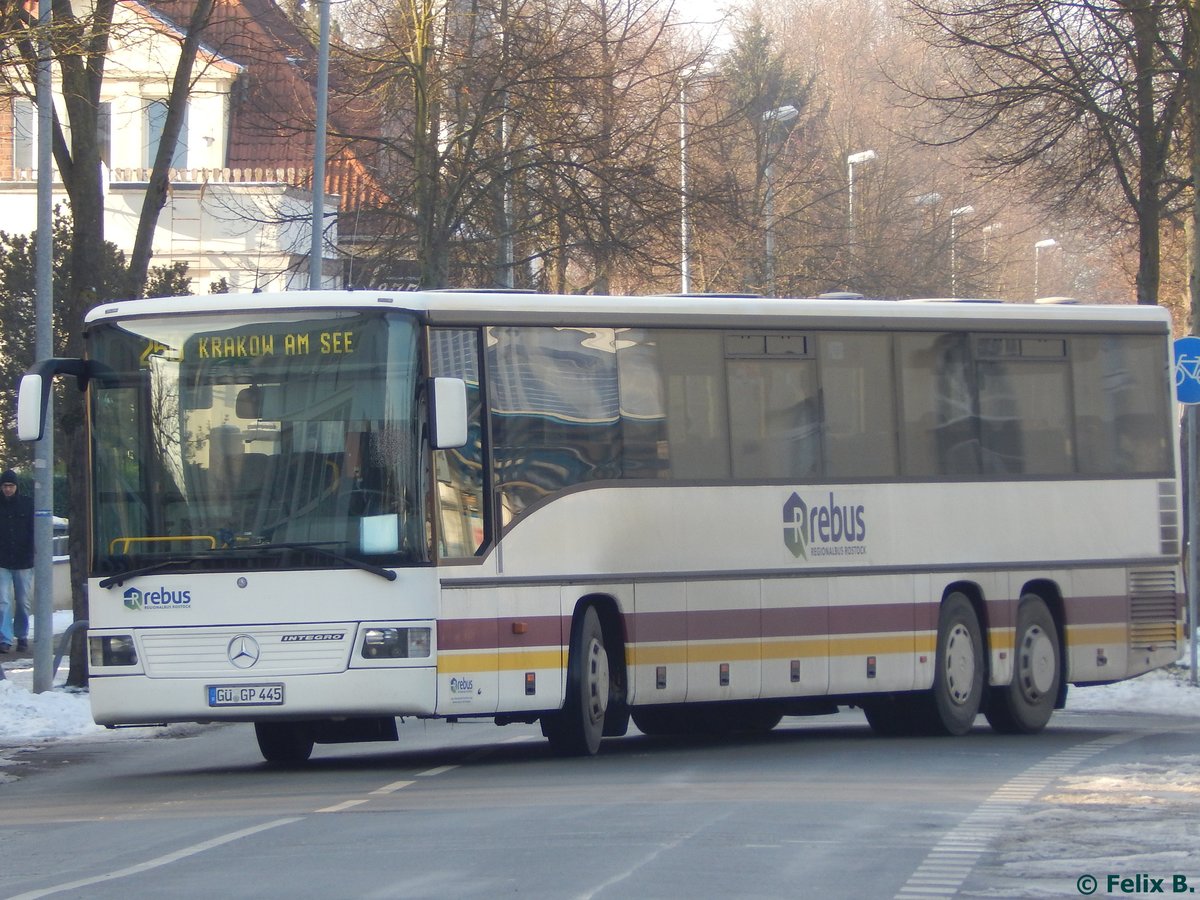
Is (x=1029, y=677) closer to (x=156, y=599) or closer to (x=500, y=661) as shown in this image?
(x=500, y=661)

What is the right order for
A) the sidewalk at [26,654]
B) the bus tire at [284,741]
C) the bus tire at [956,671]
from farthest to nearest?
the sidewalk at [26,654] → the bus tire at [956,671] → the bus tire at [284,741]

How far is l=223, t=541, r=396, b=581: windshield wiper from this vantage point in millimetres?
12703

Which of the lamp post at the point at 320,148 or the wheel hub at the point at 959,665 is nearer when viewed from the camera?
the wheel hub at the point at 959,665

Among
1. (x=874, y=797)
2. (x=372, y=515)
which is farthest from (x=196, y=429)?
(x=874, y=797)

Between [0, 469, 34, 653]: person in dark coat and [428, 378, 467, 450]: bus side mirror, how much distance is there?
12.9m

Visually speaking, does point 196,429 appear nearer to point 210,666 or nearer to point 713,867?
point 210,666

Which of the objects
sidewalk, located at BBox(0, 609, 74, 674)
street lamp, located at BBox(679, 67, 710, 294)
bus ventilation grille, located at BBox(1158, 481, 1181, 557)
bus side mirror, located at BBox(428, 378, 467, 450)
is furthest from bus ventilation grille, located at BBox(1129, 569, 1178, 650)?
street lamp, located at BBox(679, 67, 710, 294)

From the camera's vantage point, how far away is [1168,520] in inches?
687

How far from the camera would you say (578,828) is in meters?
10.1

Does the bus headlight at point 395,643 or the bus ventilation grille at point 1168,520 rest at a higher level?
the bus ventilation grille at point 1168,520

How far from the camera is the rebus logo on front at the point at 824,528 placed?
592 inches

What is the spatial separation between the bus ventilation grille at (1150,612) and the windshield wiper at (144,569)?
27.0 feet

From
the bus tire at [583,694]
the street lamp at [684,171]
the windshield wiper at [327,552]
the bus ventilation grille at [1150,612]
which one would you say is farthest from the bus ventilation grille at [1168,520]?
the street lamp at [684,171]

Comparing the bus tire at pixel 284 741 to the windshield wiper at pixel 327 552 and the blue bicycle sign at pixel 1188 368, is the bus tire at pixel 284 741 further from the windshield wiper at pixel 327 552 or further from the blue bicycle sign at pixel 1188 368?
the blue bicycle sign at pixel 1188 368
